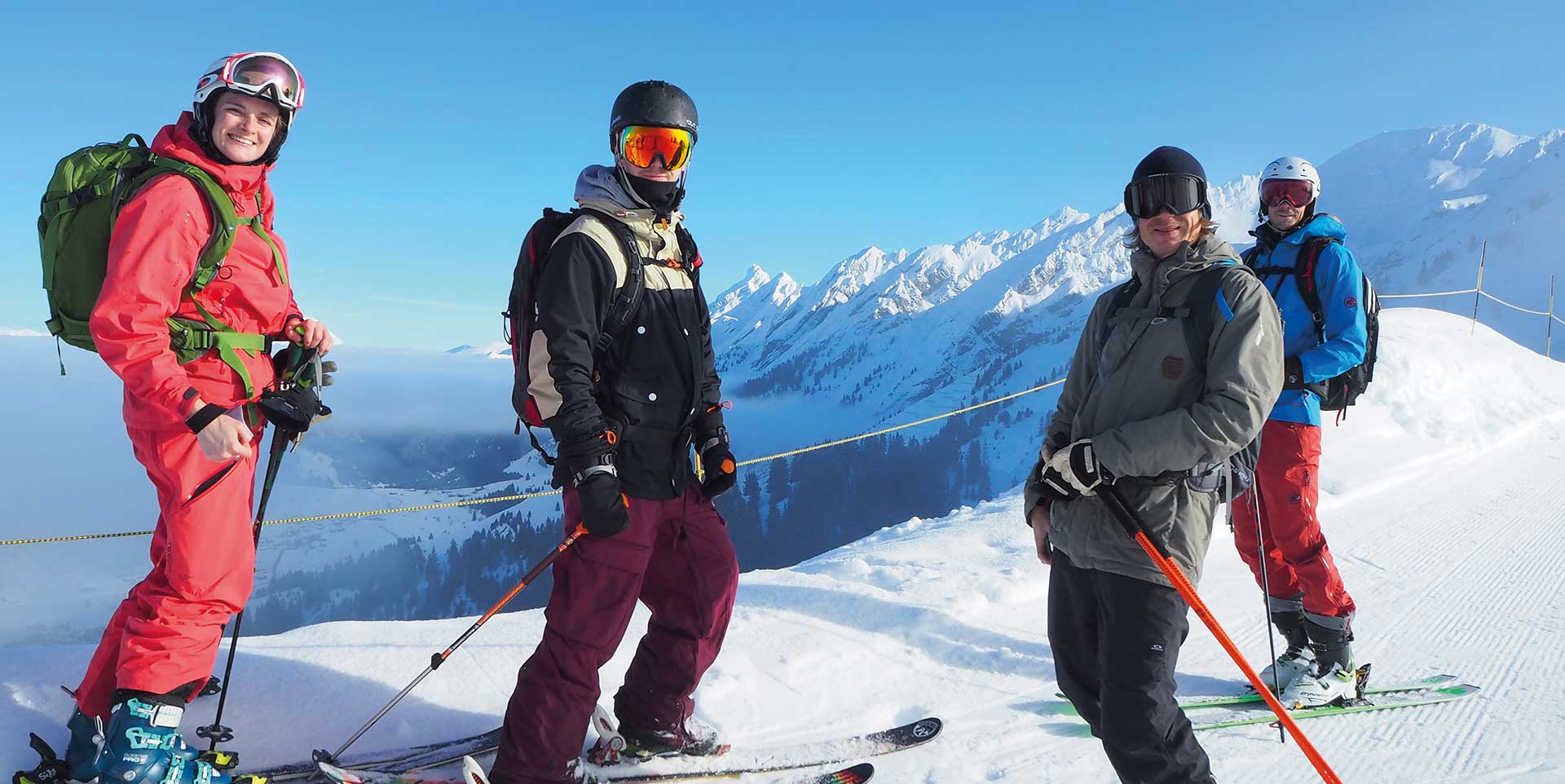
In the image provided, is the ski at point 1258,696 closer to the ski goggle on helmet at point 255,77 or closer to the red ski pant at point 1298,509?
the red ski pant at point 1298,509

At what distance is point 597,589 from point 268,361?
150 cm

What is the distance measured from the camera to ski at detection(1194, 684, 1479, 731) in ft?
12.5

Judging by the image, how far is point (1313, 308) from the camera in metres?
4.11

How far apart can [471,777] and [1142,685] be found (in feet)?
7.41

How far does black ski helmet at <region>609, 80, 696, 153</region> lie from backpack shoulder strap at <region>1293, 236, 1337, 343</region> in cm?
333

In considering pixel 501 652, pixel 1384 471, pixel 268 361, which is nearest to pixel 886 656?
pixel 501 652

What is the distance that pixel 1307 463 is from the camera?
13.2ft

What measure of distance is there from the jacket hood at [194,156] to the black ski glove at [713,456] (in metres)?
1.80

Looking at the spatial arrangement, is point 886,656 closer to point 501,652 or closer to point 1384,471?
point 501,652

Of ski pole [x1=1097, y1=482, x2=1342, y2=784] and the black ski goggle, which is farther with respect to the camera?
the black ski goggle

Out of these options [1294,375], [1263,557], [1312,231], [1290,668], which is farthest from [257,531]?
[1312,231]

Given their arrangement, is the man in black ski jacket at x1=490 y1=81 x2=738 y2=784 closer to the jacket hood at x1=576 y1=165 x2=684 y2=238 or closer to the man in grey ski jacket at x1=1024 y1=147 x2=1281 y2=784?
the jacket hood at x1=576 y1=165 x2=684 y2=238

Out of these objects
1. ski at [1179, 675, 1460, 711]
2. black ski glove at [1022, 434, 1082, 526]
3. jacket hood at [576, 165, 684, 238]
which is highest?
jacket hood at [576, 165, 684, 238]

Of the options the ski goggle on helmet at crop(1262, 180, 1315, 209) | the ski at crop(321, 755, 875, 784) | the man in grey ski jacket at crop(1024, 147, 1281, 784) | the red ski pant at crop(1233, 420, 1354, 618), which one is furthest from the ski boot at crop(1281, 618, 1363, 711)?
the ski at crop(321, 755, 875, 784)
